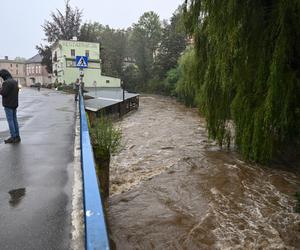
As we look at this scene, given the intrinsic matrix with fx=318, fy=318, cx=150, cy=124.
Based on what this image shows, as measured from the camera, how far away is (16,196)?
15.1 ft

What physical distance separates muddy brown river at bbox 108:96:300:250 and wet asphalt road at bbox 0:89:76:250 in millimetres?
1506

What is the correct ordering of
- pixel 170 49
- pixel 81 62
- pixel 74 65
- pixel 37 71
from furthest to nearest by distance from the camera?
pixel 37 71, pixel 170 49, pixel 74 65, pixel 81 62

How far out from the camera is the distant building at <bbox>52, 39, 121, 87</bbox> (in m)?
47.2

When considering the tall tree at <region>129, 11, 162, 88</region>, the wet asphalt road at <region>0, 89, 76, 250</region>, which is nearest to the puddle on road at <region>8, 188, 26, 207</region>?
the wet asphalt road at <region>0, 89, 76, 250</region>

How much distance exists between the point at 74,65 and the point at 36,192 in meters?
44.6

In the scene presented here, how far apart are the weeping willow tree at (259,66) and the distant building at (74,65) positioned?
38.8 meters

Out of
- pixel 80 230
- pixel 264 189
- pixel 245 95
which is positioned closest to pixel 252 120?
pixel 245 95

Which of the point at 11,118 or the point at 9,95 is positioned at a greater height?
the point at 9,95

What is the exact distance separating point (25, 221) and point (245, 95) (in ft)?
22.7

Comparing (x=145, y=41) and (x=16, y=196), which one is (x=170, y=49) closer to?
(x=145, y=41)

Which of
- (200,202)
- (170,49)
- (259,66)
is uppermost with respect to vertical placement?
(170,49)

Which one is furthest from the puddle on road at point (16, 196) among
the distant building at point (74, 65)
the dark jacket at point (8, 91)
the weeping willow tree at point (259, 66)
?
the distant building at point (74, 65)

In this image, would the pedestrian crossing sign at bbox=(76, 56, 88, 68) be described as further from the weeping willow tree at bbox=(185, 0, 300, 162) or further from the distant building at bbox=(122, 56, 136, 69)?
the distant building at bbox=(122, 56, 136, 69)

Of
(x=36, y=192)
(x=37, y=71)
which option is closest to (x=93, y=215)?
(x=36, y=192)
